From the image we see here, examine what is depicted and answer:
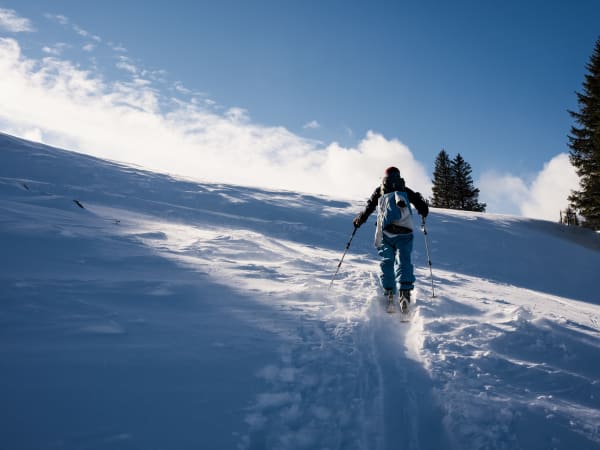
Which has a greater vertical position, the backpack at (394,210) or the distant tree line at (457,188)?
the distant tree line at (457,188)

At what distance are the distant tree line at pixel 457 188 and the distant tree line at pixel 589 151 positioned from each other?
11913 mm

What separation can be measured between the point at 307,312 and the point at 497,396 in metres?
2.14

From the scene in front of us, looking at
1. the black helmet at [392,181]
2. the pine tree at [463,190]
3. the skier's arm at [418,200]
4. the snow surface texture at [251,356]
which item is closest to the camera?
the snow surface texture at [251,356]

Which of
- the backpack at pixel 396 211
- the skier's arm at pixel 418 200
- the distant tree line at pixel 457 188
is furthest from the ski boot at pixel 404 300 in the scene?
the distant tree line at pixel 457 188

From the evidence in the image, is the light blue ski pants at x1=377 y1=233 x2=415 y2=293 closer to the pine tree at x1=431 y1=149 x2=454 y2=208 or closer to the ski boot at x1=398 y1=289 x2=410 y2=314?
the ski boot at x1=398 y1=289 x2=410 y2=314

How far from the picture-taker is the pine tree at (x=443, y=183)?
32.3 m

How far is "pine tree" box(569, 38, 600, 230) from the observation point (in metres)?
17.5

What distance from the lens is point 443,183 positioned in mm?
32875

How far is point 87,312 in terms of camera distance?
3.17 m

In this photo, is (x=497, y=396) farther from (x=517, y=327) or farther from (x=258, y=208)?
(x=258, y=208)

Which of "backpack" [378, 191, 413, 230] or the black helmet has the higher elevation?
the black helmet

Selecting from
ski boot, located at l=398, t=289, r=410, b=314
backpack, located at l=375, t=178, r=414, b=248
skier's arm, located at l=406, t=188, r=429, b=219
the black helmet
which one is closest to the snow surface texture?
ski boot, located at l=398, t=289, r=410, b=314

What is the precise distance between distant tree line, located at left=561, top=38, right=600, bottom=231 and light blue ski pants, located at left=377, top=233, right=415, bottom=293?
1884cm

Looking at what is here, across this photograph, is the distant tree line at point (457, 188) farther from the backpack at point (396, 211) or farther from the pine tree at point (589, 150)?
the backpack at point (396, 211)
